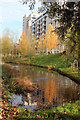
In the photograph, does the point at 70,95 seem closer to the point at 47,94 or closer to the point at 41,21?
the point at 47,94

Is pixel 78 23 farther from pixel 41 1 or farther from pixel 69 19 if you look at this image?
pixel 41 1

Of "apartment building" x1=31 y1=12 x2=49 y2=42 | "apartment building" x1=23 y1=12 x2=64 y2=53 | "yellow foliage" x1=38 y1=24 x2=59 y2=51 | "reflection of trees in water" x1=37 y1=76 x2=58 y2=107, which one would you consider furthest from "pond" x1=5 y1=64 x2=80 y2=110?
"apartment building" x1=31 y1=12 x2=49 y2=42

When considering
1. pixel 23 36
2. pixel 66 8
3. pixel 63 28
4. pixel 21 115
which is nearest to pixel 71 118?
pixel 21 115

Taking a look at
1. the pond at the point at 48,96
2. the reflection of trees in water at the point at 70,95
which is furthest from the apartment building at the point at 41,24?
the reflection of trees in water at the point at 70,95

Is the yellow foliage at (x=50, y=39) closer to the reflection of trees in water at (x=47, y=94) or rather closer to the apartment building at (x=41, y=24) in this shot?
the apartment building at (x=41, y=24)

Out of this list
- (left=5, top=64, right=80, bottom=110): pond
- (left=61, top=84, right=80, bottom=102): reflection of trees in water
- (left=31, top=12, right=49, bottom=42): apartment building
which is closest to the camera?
(left=5, top=64, right=80, bottom=110): pond

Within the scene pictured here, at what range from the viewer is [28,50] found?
23781 millimetres

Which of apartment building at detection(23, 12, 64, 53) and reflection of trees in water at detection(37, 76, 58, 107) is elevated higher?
apartment building at detection(23, 12, 64, 53)

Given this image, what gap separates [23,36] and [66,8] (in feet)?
62.5

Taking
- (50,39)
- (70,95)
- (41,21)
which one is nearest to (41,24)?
(41,21)

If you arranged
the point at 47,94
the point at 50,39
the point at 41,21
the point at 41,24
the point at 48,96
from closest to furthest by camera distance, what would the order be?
the point at 48,96 < the point at 47,94 < the point at 50,39 < the point at 41,21 < the point at 41,24

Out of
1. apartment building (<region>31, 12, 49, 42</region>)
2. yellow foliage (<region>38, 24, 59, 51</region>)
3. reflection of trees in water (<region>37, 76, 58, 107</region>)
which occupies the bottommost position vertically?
reflection of trees in water (<region>37, 76, 58, 107</region>)

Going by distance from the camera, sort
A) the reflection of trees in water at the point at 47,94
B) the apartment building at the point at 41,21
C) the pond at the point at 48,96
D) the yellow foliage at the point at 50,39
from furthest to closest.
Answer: the yellow foliage at the point at 50,39 < the apartment building at the point at 41,21 < the reflection of trees in water at the point at 47,94 < the pond at the point at 48,96

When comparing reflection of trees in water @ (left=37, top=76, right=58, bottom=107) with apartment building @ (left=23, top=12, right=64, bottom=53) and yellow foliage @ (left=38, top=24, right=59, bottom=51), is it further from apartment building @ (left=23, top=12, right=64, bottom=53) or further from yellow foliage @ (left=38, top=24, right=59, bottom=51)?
yellow foliage @ (left=38, top=24, right=59, bottom=51)
